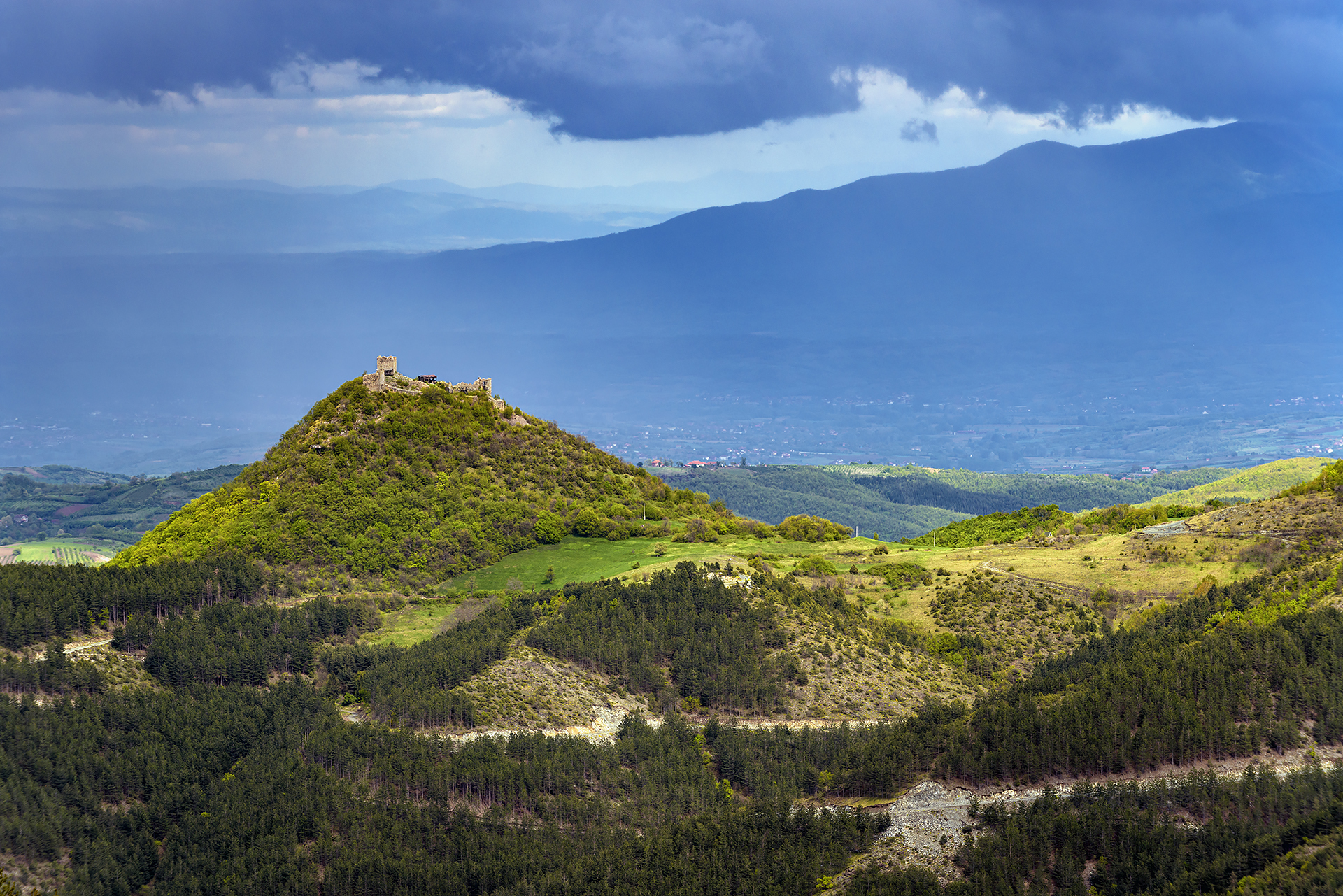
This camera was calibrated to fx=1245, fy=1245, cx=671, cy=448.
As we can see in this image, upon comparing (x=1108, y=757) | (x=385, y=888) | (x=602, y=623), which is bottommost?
(x=385, y=888)

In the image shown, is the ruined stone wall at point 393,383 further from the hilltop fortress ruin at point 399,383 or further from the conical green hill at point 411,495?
the conical green hill at point 411,495

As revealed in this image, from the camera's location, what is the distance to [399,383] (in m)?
127

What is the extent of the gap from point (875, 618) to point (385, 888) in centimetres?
4605

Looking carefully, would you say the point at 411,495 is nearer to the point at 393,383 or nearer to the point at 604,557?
the point at 393,383

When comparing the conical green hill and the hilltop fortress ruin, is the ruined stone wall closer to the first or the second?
the hilltop fortress ruin

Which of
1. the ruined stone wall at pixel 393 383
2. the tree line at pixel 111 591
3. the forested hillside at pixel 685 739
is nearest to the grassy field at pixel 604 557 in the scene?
the forested hillside at pixel 685 739

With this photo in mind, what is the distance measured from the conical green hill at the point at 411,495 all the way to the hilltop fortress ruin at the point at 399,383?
3.52 feet

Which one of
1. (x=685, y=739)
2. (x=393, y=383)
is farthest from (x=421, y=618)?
(x=393, y=383)

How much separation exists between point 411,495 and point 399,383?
54.1ft

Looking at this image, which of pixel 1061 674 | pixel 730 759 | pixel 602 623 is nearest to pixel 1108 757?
pixel 1061 674

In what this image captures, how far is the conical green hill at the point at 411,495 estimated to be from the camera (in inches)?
4274

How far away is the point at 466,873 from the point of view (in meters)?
63.2

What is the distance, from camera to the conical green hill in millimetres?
108562

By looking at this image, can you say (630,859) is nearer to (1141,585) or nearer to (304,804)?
(304,804)
